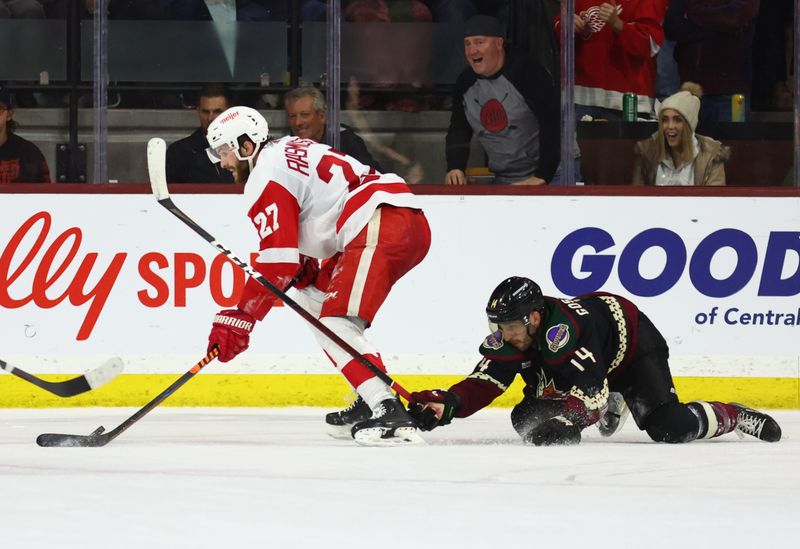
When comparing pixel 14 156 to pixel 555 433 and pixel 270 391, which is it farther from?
pixel 555 433

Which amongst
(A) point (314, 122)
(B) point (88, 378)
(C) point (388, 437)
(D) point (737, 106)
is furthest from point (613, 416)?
(A) point (314, 122)

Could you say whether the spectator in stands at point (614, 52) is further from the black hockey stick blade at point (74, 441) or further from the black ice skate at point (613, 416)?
the black hockey stick blade at point (74, 441)

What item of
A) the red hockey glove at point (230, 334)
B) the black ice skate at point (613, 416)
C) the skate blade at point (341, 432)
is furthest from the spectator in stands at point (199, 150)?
the black ice skate at point (613, 416)

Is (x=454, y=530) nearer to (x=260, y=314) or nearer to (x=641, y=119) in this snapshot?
(x=260, y=314)

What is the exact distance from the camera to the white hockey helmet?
472 centimetres

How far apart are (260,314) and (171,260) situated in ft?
4.89

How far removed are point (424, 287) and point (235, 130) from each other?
1646 mm

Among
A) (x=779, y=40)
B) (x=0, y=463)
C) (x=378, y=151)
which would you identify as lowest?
(x=0, y=463)

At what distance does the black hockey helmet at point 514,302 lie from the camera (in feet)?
14.5

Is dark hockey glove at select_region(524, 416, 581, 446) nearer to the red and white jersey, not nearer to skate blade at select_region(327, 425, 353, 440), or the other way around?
skate blade at select_region(327, 425, 353, 440)

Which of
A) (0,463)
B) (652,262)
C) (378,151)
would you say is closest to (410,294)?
(378,151)

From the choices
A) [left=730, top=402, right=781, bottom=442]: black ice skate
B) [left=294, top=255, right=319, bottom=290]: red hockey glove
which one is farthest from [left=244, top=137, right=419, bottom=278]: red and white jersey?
[left=730, top=402, right=781, bottom=442]: black ice skate

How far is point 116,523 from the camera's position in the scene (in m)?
3.17

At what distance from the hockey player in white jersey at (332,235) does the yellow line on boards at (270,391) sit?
1.23 meters
